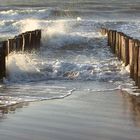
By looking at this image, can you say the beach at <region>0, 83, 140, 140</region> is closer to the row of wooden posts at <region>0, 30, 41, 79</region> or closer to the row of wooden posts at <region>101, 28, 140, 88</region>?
the row of wooden posts at <region>101, 28, 140, 88</region>

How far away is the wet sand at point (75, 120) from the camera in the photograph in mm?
8555

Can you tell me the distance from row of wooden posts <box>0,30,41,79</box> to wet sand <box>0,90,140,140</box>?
2989 millimetres

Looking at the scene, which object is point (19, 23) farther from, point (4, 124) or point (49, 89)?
point (4, 124)

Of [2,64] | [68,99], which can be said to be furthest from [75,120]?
[2,64]

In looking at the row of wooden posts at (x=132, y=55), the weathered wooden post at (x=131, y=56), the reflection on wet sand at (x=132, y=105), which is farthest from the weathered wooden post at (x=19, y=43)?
the reflection on wet sand at (x=132, y=105)

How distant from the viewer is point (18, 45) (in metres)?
18.1

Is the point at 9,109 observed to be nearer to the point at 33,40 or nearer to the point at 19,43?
the point at 19,43

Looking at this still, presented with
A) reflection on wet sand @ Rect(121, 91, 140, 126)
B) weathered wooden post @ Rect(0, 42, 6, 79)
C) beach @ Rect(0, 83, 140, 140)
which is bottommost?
beach @ Rect(0, 83, 140, 140)

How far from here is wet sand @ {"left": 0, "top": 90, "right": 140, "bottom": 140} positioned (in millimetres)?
8555

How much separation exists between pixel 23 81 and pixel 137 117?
16.3ft

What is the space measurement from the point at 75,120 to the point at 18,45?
29.4ft

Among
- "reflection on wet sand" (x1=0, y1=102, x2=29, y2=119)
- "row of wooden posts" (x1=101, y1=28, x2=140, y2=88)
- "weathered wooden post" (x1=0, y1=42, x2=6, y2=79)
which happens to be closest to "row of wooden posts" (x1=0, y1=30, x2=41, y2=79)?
"weathered wooden post" (x1=0, y1=42, x2=6, y2=79)

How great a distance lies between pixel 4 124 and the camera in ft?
30.5

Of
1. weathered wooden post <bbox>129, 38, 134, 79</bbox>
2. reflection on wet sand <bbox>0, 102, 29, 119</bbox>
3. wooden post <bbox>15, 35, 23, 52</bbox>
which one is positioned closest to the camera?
reflection on wet sand <bbox>0, 102, 29, 119</bbox>
